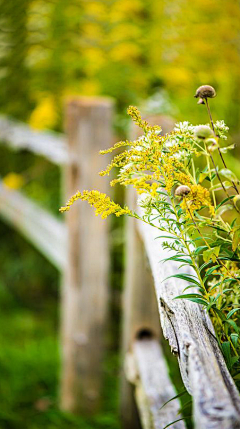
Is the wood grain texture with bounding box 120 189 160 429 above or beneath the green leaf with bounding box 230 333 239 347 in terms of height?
above

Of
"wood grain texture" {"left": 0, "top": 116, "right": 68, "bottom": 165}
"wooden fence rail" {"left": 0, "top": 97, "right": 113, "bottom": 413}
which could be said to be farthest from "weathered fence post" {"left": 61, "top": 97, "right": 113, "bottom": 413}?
"wood grain texture" {"left": 0, "top": 116, "right": 68, "bottom": 165}

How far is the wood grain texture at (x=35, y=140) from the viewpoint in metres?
2.25

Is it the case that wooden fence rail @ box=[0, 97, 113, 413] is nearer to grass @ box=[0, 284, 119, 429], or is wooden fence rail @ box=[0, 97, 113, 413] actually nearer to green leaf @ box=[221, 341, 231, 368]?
grass @ box=[0, 284, 119, 429]

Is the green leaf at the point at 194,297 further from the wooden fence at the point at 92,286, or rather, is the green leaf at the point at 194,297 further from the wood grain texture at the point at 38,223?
the wood grain texture at the point at 38,223

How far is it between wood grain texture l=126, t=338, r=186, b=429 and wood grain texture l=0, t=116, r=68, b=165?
33.8 inches

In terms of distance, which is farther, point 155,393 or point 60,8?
point 60,8

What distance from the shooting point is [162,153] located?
654 mm

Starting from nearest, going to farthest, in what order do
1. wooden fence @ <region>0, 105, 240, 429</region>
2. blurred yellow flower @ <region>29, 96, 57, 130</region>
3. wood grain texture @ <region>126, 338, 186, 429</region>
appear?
wood grain texture @ <region>126, 338, 186, 429</region>, wooden fence @ <region>0, 105, 240, 429</region>, blurred yellow flower @ <region>29, 96, 57, 130</region>

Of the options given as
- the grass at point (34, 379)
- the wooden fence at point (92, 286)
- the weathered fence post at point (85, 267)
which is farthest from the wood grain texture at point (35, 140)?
the grass at point (34, 379)

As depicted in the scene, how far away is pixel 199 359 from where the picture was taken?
521mm

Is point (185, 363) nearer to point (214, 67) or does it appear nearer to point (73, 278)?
point (73, 278)

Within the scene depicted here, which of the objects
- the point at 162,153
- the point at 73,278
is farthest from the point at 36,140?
the point at 162,153

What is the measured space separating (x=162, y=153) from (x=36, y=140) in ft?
6.61

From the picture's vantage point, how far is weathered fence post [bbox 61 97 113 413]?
2.02 meters
